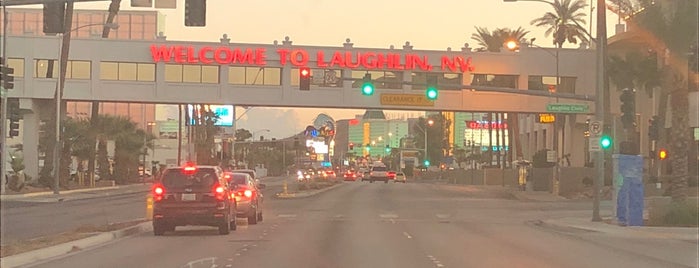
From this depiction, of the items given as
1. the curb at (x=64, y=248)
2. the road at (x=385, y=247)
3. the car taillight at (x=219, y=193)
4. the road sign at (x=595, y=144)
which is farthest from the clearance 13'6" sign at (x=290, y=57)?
the car taillight at (x=219, y=193)

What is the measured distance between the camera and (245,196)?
28.9 meters

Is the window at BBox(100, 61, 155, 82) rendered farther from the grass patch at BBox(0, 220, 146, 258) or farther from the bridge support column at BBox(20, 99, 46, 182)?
the grass patch at BBox(0, 220, 146, 258)

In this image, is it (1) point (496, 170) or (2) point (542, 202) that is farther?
(1) point (496, 170)

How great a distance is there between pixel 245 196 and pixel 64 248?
9678 millimetres

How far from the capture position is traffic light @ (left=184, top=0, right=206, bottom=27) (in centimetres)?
2206

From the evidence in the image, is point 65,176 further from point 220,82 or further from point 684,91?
point 684,91

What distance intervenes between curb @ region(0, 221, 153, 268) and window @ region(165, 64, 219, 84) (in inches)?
1539

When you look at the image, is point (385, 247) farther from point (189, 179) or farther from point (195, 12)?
point (195, 12)

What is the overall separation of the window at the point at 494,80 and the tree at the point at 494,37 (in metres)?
16.4

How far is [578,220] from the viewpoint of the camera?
3256 cm

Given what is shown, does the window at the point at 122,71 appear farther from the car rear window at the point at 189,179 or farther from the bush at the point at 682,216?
the bush at the point at 682,216

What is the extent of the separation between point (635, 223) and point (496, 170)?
67.0 meters

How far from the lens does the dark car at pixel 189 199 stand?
2392cm

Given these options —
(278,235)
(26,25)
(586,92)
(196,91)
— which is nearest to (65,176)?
(196,91)
